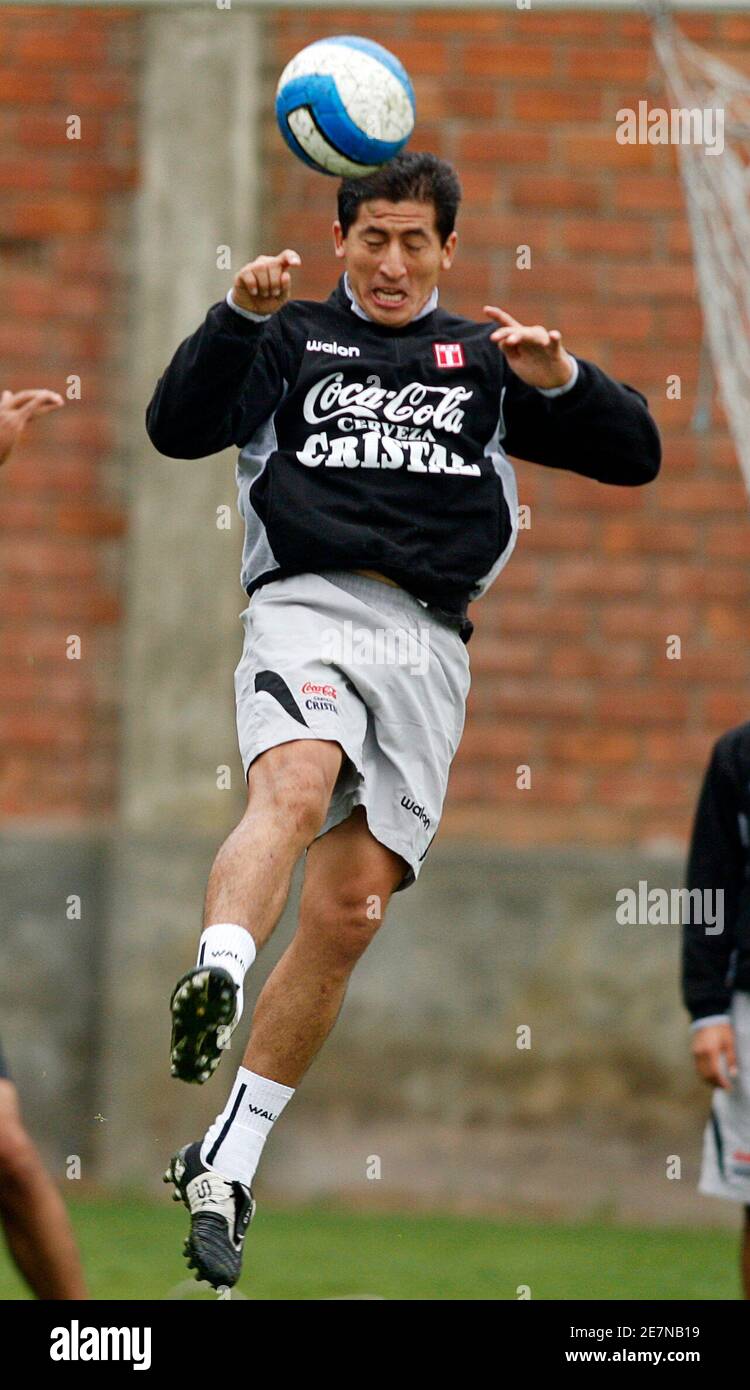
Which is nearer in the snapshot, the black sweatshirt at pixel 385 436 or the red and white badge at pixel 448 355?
the black sweatshirt at pixel 385 436

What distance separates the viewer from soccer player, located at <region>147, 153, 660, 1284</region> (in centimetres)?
487

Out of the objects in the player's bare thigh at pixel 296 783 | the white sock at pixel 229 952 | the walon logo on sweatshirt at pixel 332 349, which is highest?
the walon logo on sweatshirt at pixel 332 349

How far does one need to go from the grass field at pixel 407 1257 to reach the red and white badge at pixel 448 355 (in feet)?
11.9

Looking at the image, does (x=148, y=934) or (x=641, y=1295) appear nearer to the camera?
(x=641, y=1295)

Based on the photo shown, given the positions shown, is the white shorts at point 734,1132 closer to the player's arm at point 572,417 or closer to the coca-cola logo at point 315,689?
the player's arm at point 572,417

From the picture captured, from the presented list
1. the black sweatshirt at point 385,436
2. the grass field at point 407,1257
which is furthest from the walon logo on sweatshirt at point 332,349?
the grass field at point 407,1257

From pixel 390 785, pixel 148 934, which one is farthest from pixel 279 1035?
pixel 148 934

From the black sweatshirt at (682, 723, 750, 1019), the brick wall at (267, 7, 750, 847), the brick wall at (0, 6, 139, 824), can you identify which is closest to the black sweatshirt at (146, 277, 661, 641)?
the black sweatshirt at (682, 723, 750, 1019)

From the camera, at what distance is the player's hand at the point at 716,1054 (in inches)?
254
